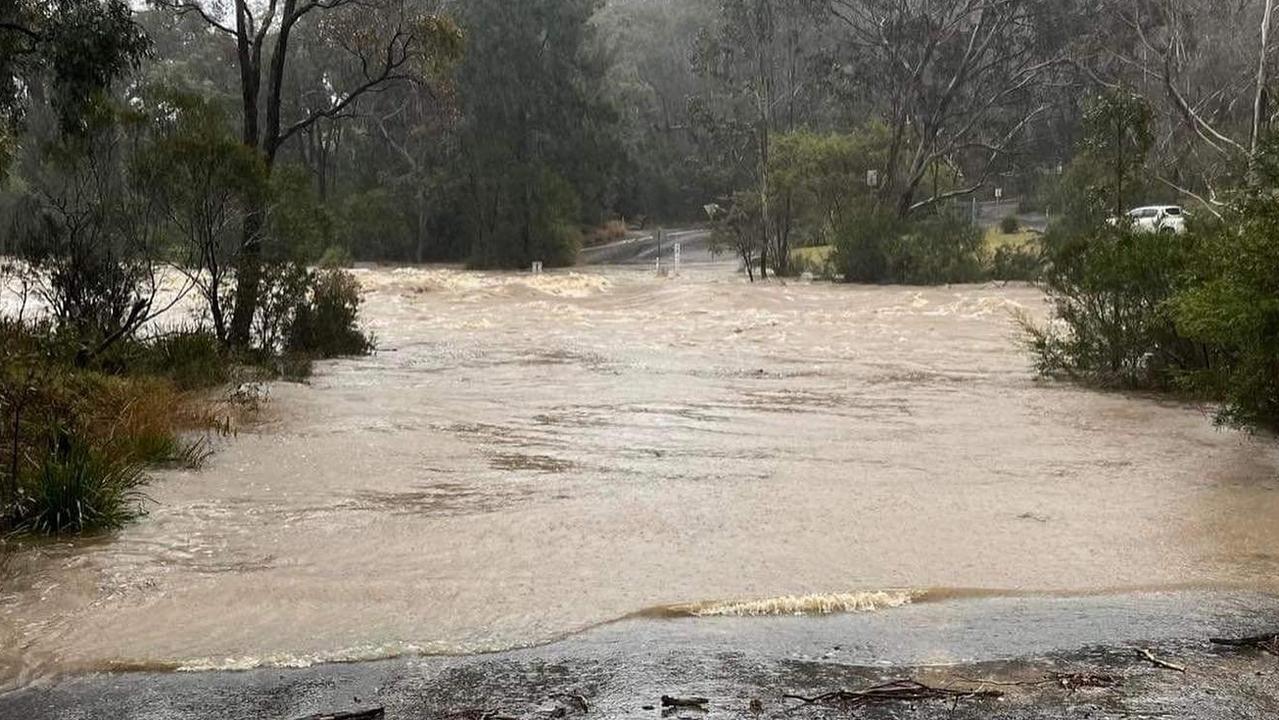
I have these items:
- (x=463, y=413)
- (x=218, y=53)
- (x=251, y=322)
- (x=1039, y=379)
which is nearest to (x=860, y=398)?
(x=1039, y=379)

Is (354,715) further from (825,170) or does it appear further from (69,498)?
→ (825,170)

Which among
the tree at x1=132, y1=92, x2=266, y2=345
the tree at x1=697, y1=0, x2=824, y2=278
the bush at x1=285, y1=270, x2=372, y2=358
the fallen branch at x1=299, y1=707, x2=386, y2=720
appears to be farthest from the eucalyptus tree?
the fallen branch at x1=299, y1=707, x2=386, y2=720

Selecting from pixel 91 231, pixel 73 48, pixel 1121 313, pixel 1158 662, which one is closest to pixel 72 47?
pixel 73 48

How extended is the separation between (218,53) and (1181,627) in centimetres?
5637

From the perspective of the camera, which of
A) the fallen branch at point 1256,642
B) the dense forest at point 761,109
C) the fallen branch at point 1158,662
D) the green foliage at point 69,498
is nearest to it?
the fallen branch at point 1158,662

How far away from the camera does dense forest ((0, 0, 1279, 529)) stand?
12.4 m

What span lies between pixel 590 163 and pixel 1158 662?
50.5 m

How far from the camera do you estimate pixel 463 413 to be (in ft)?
44.3

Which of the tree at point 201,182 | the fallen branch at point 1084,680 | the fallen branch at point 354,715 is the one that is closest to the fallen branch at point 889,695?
the fallen branch at point 1084,680

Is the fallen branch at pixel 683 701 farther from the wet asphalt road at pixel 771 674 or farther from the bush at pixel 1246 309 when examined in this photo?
the bush at pixel 1246 309

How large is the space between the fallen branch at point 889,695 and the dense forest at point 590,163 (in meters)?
5.21

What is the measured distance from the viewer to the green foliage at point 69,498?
751 centimetres

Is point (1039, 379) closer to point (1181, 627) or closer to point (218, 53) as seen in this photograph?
point (1181, 627)

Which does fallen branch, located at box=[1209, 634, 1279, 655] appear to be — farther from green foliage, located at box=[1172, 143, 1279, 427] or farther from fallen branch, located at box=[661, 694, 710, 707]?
green foliage, located at box=[1172, 143, 1279, 427]
